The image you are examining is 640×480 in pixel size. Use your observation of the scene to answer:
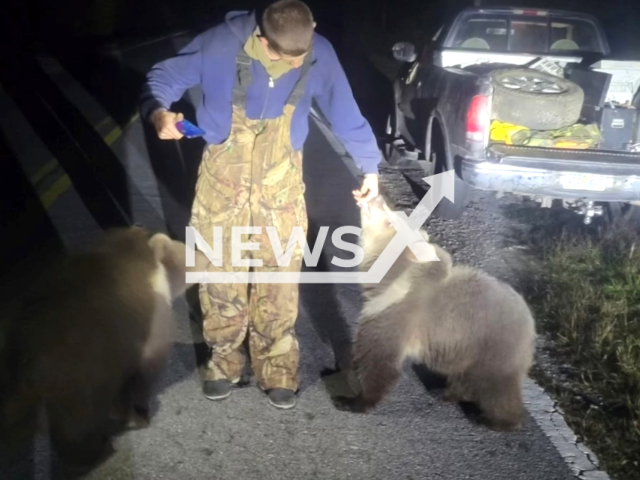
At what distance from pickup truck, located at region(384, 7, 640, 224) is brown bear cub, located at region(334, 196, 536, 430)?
2.50m

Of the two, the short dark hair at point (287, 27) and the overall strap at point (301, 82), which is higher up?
the short dark hair at point (287, 27)

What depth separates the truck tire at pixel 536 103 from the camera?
21.3ft

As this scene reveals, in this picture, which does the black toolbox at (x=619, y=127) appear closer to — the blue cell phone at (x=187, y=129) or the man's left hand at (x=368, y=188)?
the man's left hand at (x=368, y=188)

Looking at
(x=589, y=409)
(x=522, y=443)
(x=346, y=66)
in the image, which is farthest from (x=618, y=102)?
(x=346, y=66)

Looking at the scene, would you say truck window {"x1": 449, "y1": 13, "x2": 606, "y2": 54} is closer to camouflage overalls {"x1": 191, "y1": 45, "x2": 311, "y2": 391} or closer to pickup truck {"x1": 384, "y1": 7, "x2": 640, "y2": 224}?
pickup truck {"x1": 384, "y1": 7, "x2": 640, "y2": 224}

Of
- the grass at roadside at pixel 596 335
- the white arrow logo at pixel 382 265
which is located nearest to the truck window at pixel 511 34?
the grass at roadside at pixel 596 335

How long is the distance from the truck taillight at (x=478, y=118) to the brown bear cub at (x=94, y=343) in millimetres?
3189

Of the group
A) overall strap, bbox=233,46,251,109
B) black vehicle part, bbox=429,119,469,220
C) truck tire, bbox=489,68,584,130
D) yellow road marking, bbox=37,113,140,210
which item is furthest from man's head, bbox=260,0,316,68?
yellow road marking, bbox=37,113,140,210

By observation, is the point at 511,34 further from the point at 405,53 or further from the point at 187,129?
the point at 187,129

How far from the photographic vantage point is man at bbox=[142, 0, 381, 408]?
3633 millimetres

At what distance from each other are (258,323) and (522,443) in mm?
1573

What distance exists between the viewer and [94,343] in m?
3.39

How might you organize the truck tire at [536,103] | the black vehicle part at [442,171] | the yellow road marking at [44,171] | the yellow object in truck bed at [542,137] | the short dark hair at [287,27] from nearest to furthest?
the short dark hair at [287,27]
the truck tire at [536,103]
the yellow object in truck bed at [542,137]
the black vehicle part at [442,171]
the yellow road marking at [44,171]

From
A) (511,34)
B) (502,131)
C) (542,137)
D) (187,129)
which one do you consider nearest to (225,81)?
(187,129)
